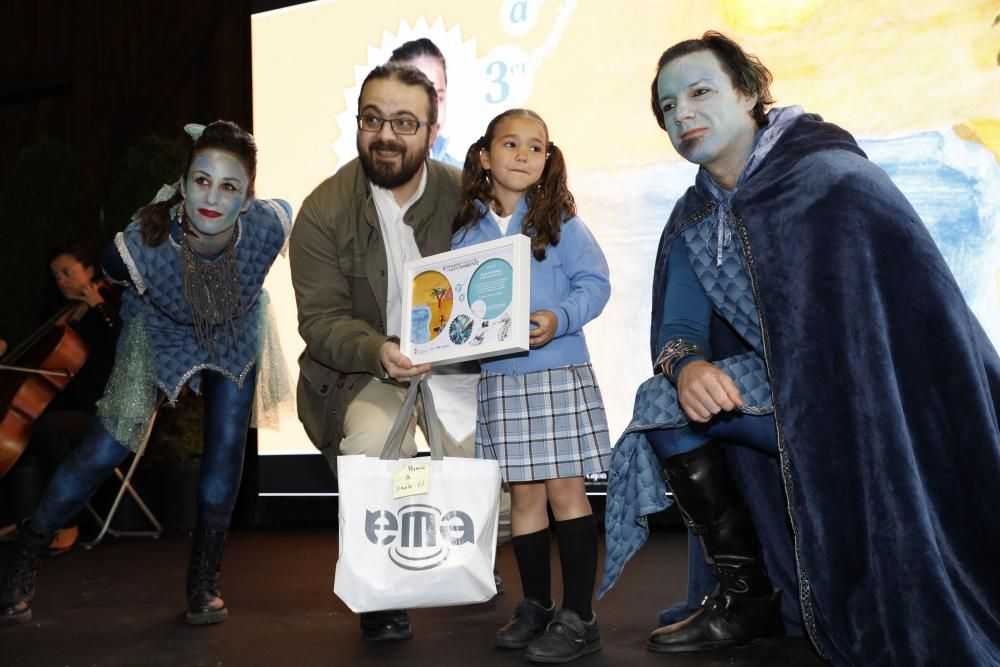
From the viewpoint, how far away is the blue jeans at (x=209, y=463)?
2734 mm

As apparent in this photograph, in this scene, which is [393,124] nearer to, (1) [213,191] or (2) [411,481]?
(1) [213,191]

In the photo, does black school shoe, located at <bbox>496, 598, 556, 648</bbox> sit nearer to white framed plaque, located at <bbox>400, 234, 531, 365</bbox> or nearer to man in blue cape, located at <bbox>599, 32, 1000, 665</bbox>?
man in blue cape, located at <bbox>599, 32, 1000, 665</bbox>

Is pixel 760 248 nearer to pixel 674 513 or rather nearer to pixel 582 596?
pixel 582 596

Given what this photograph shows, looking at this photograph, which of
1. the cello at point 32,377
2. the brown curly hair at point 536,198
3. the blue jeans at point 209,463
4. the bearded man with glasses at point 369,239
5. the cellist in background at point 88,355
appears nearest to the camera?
the brown curly hair at point 536,198

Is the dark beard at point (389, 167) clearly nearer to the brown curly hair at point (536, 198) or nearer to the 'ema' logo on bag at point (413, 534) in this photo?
the brown curly hair at point (536, 198)

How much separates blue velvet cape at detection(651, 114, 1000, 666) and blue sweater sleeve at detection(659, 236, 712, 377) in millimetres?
288

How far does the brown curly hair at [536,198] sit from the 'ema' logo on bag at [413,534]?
65cm

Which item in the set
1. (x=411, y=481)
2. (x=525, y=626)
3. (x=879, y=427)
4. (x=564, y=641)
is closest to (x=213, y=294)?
(x=411, y=481)

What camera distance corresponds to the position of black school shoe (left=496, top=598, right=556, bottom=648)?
221cm

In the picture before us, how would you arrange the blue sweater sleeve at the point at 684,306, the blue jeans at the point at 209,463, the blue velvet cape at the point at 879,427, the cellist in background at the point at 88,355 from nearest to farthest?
1. the blue velvet cape at the point at 879,427
2. the blue sweater sleeve at the point at 684,306
3. the blue jeans at the point at 209,463
4. the cellist in background at the point at 88,355

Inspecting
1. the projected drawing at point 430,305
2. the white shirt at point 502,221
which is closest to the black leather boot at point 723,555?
the projected drawing at point 430,305

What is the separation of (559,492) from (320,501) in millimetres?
3060

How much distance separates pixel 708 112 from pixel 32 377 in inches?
127

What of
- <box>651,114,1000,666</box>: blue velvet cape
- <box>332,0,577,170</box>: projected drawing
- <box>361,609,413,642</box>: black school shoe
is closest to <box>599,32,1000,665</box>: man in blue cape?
<box>651,114,1000,666</box>: blue velvet cape
